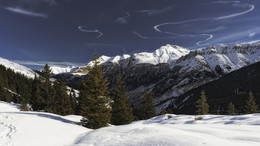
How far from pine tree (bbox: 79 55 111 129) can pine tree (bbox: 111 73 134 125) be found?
1235 cm

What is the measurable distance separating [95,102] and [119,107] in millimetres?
14871

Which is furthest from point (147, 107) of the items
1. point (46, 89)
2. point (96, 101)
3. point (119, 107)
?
point (46, 89)

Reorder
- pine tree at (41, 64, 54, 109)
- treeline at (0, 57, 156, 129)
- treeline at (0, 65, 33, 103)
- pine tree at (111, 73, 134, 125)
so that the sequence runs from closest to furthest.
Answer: treeline at (0, 57, 156, 129) → pine tree at (111, 73, 134, 125) → pine tree at (41, 64, 54, 109) → treeline at (0, 65, 33, 103)

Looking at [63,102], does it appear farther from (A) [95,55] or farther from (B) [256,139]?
(B) [256,139]

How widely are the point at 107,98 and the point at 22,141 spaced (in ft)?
40.5

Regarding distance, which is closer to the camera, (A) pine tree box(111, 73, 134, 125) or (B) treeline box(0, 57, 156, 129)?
(B) treeline box(0, 57, 156, 129)

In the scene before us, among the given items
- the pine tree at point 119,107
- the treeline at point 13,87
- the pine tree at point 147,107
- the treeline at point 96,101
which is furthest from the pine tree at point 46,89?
the treeline at point 13,87

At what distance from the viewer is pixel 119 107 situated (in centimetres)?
3394

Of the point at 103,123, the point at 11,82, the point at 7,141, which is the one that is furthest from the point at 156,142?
the point at 11,82

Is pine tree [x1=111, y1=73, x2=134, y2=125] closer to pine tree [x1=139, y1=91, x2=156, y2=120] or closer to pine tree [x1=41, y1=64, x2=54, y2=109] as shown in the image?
pine tree [x1=139, y1=91, x2=156, y2=120]

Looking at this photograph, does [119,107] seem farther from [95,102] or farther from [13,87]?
[13,87]

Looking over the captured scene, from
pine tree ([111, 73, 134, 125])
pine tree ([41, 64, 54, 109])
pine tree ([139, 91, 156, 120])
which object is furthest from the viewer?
pine tree ([139, 91, 156, 120])

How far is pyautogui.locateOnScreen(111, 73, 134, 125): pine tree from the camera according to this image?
33.4m

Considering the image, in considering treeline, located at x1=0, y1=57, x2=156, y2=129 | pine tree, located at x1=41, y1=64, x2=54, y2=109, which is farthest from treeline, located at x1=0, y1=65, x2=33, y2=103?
pine tree, located at x1=41, y1=64, x2=54, y2=109
